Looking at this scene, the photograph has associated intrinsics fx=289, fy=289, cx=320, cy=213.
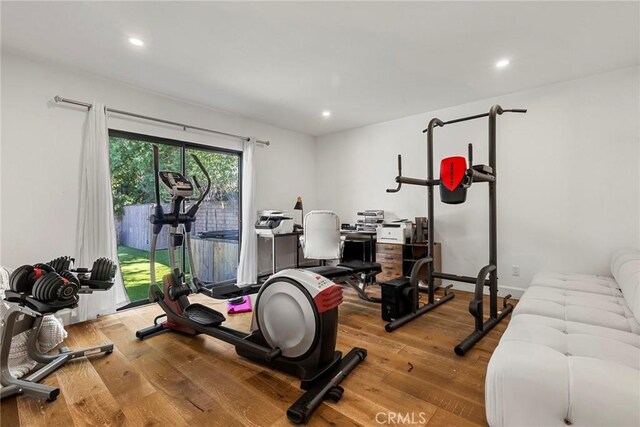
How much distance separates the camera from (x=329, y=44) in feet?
7.86

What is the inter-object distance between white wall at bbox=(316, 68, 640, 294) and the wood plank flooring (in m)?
1.40

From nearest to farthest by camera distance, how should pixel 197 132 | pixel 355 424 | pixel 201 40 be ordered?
pixel 355 424, pixel 201 40, pixel 197 132

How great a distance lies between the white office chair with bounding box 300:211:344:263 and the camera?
3467 mm

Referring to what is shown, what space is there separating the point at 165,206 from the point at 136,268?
2.65 ft

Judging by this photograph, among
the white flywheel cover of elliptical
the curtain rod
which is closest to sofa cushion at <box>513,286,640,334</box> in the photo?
the white flywheel cover of elliptical

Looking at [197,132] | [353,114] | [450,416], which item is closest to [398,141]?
[353,114]

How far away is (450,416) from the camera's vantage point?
148cm

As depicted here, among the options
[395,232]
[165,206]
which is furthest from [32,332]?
[395,232]

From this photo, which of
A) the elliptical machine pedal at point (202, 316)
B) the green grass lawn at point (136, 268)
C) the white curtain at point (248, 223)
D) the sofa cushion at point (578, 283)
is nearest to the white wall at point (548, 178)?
the sofa cushion at point (578, 283)

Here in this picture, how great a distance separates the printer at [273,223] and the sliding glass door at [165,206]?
0.39 metres

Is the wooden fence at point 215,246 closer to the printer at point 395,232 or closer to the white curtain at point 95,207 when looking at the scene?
the white curtain at point 95,207

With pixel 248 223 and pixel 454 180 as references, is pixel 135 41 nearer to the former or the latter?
pixel 248 223

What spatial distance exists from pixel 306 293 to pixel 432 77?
2624mm

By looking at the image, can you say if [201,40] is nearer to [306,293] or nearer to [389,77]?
[389,77]
